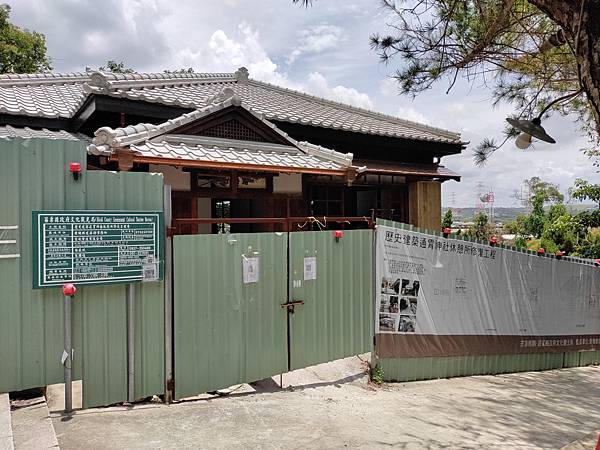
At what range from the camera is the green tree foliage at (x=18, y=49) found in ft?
60.0

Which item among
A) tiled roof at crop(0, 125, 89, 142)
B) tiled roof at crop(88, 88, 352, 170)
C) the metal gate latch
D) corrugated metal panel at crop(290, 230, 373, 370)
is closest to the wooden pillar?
tiled roof at crop(88, 88, 352, 170)

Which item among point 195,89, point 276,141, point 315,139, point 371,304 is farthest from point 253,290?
point 195,89

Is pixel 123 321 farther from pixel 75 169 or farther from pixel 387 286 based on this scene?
pixel 387 286

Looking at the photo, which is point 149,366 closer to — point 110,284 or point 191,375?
point 191,375

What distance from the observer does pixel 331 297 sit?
6129 millimetres

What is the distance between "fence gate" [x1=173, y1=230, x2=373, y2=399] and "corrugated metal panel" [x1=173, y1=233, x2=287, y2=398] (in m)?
0.01

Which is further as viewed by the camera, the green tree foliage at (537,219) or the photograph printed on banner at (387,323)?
the green tree foliage at (537,219)

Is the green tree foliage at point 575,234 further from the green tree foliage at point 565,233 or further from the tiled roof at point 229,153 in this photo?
the tiled roof at point 229,153

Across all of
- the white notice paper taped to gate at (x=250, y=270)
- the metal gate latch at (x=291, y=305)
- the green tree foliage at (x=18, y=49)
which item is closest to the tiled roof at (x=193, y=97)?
the white notice paper taped to gate at (x=250, y=270)

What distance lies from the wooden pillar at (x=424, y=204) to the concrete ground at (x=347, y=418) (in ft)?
14.5

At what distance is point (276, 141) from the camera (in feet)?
26.6

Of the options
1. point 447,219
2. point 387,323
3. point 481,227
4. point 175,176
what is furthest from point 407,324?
point 481,227

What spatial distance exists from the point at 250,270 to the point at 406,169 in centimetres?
659

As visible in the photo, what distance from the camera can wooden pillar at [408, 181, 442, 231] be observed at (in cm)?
1097
